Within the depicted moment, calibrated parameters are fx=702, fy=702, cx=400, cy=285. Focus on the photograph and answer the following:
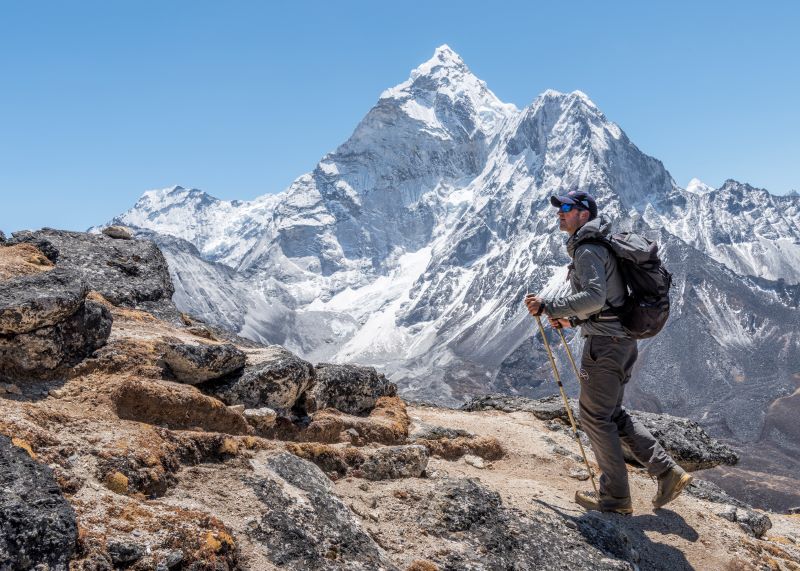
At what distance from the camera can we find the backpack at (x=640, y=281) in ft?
28.4

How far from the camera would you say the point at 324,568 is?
6309mm

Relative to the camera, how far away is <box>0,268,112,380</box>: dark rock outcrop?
26.1 ft

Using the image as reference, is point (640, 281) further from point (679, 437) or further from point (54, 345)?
point (679, 437)

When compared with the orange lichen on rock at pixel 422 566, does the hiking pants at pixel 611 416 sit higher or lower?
higher

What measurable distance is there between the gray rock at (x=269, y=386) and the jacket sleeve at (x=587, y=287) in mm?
3814

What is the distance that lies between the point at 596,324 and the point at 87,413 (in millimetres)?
6079

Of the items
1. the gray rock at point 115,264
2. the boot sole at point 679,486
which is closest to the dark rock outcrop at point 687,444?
the boot sole at point 679,486

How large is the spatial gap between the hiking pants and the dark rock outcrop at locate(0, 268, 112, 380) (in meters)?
6.45

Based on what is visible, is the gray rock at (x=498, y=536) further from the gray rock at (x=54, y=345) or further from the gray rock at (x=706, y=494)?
the gray rock at (x=706, y=494)

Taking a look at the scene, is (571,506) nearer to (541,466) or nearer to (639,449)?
(639,449)

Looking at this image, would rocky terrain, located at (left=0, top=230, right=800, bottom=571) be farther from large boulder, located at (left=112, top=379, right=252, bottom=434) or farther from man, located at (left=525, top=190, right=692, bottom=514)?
man, located at (left=525, top=190, right=692, bottom=514)

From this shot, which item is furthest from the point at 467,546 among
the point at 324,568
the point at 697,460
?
the point at 697,460

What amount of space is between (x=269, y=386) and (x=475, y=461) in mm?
3661

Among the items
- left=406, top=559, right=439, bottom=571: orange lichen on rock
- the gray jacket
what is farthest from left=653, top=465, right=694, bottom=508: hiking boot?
left=406, top=559, right=439, bottom=571: orange lichen on rock
